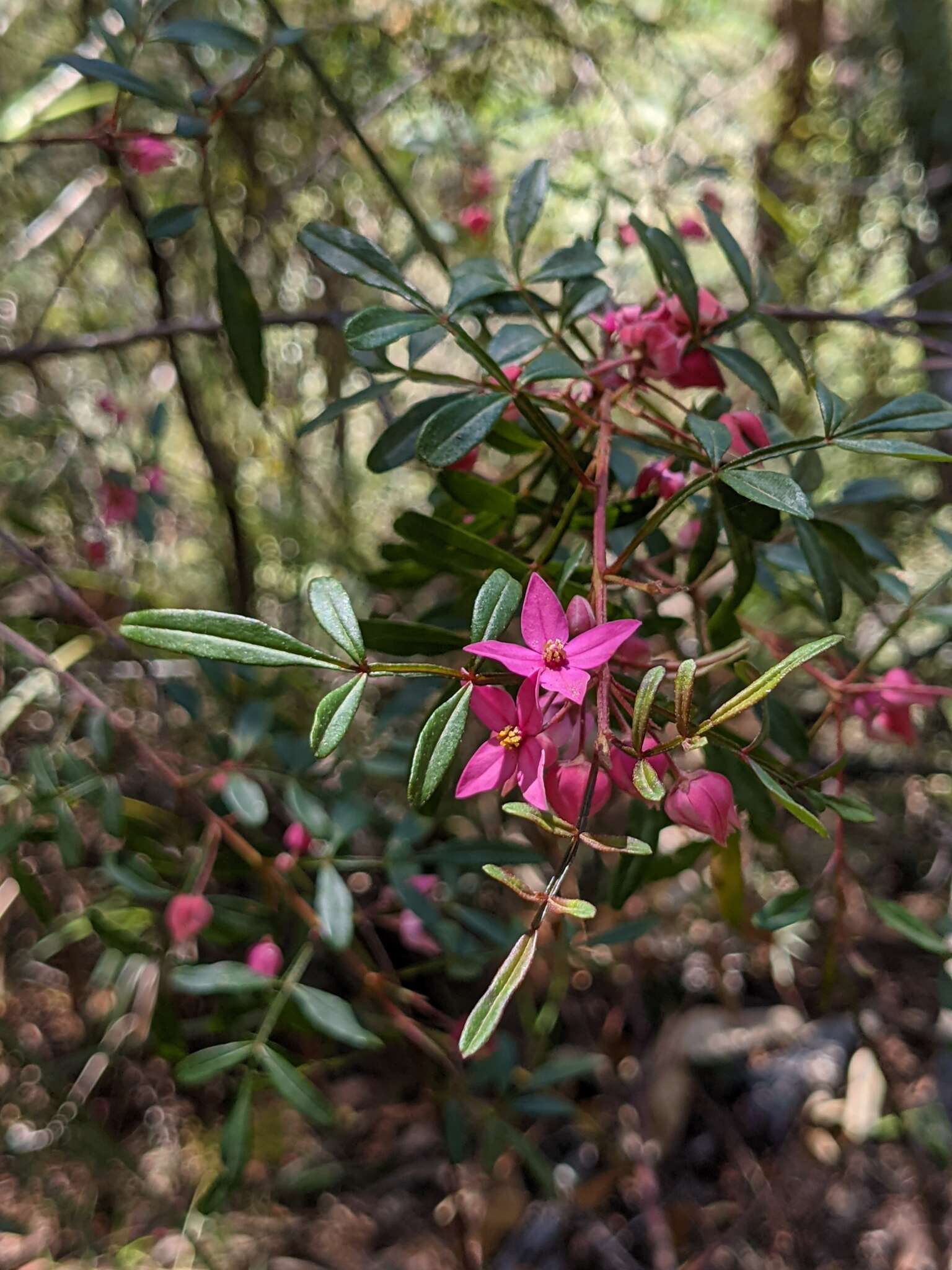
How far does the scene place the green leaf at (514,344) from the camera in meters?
0.60

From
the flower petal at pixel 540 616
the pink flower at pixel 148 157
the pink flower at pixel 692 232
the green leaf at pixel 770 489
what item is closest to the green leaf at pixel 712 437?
the green leaf at pixel 770 489

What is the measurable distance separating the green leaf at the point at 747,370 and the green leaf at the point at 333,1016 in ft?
1.88

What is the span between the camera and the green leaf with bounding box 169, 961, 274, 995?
31.4 inches

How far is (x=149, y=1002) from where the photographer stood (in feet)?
4.21

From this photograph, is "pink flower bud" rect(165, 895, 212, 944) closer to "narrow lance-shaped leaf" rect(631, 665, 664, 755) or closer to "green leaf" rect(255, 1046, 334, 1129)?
"green leaf" rect(255, 1046, 334, 1129)

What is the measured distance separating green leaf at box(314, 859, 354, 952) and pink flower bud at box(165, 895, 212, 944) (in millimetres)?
117

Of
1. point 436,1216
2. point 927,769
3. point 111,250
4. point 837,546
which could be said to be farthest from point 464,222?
point 436,1216

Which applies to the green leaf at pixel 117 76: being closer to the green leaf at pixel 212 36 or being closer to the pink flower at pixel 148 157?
the green leaf at pixel 212 36

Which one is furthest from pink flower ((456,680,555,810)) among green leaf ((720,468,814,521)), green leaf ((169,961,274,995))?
green leaf ((169,961,274,995))

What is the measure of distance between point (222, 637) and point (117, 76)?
18.8 inches

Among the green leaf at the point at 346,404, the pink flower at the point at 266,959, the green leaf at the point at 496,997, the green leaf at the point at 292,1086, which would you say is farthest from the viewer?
the pink flower at the point at 266,959

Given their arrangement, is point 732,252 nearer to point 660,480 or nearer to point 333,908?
point 660,480

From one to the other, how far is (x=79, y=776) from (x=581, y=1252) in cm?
90

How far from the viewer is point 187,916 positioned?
84 cm
